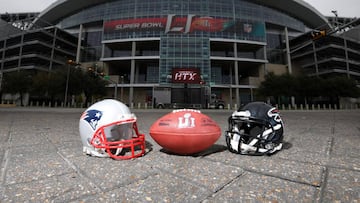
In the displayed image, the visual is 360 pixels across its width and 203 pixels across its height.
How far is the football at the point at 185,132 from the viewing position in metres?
1.97

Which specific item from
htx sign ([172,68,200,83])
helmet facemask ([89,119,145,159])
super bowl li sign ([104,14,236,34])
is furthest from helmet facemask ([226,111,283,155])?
super bowl li sign ([104,14,236,34])

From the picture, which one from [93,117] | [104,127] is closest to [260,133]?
[104,127]

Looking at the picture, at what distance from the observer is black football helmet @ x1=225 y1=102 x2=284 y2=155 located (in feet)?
6.91

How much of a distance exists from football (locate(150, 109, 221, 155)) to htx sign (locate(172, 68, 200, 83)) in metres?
28.4

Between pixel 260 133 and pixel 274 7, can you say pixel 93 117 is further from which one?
pixel 274 7

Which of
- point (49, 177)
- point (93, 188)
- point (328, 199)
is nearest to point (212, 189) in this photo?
point (328, 199)

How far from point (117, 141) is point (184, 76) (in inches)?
1139

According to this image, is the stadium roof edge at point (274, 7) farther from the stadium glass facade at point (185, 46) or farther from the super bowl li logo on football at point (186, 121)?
the super bowl li logo on football at point (186, 121)

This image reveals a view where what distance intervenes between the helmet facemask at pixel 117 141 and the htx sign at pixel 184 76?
28.2 meters

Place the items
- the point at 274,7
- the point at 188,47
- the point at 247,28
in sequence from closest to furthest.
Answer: the point at 188,47 → the point at 247,28 → the point at 274,7

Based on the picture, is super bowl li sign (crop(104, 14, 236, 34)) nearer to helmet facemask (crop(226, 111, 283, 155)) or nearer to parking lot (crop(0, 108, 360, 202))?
helmet facemask (crop(226, 111, 283, 155))

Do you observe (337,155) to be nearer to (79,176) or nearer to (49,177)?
(79,176)

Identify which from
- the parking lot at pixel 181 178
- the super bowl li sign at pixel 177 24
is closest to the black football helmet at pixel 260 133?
the parking lot at pixel 181 178

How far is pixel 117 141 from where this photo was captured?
2.09 metres
